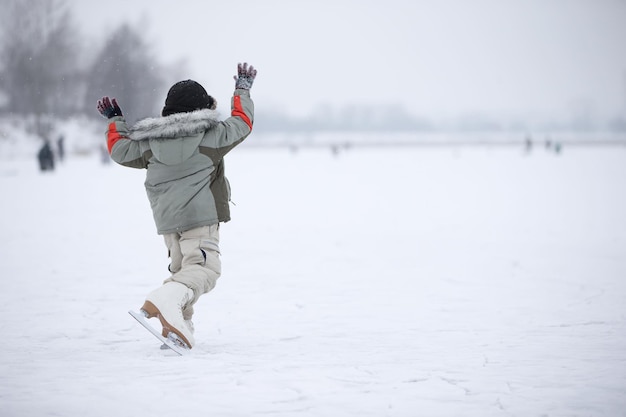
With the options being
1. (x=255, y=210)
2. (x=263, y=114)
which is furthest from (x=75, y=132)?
(x=263, y=114)

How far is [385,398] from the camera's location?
10.9ft

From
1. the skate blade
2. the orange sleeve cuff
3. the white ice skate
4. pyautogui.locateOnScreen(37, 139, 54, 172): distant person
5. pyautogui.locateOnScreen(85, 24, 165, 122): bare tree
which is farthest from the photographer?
pyautogui.locateOnScreen(85, 24, 165, 122): bare tree

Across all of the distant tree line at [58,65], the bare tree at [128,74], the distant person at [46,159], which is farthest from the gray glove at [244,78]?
Answer: the distant tree line at [58,65]

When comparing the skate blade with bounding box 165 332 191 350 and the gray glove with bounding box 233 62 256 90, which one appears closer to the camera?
the skate blade with bounding box 165 332 191 350

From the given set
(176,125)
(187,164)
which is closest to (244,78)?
(176,125)

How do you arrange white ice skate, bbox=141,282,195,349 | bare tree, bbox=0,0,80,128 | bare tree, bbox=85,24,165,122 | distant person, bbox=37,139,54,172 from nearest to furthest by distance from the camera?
1. white ice skate, bbox=141,282,195,349
2. distant person, bbox=37,139,54,172
3. bare tree, bbox=85,24,165,122
4. bare tree, bbox=0,0,80,128

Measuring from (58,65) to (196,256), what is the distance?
49338mm

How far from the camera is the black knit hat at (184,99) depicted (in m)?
4.21

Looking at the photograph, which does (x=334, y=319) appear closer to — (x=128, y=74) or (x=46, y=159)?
(x=46, y=159)

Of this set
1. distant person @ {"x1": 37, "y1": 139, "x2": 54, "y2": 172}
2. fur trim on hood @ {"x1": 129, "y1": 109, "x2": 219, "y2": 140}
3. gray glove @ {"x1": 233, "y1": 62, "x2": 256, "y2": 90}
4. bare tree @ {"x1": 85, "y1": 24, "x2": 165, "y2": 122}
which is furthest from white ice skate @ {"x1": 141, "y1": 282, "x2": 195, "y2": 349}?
bare tree @ {"x1": 85, "y1": 24, "x2": 165, "y2": 122}

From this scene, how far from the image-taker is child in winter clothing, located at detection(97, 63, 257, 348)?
161 inches

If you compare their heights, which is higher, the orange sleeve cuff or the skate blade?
the orange sleeve cuff

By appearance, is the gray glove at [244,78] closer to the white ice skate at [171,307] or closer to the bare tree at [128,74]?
the white ice skate at [171,307]

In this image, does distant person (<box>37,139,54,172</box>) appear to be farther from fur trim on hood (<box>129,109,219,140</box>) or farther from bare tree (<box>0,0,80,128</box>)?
fur trim on hood (<box>129,109,219,140</box>)
